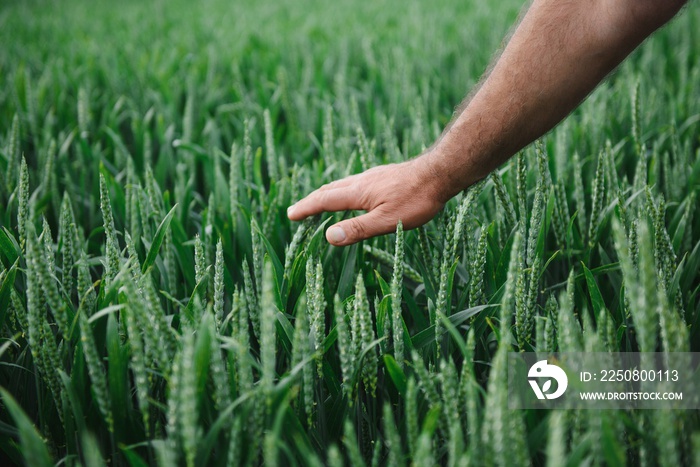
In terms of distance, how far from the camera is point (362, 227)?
3.93 ft

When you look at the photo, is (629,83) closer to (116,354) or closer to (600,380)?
(600,380)

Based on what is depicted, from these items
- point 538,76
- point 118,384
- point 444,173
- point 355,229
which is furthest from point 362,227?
point 118,384

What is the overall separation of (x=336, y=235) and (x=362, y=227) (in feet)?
0.18

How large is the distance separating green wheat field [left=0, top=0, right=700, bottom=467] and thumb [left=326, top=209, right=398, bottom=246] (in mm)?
66

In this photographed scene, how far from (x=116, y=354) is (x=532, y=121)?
0.82m

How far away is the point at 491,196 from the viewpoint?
1.62 metres

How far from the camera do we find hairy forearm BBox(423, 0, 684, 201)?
995mm

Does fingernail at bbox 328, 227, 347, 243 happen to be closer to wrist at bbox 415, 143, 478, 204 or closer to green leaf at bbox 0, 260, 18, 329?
wrist at bbox 415, 143, 478, 204

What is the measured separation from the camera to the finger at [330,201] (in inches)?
49.4

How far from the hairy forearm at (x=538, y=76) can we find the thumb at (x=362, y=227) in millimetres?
133

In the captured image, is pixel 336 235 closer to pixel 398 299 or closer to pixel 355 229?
pixel 355 229

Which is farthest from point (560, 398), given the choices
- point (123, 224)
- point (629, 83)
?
point (629, 83)

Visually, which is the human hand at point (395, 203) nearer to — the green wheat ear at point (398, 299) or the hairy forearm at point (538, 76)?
the hairy forearm at point (538, 76)

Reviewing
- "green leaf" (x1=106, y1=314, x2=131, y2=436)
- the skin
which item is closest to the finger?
the skin
